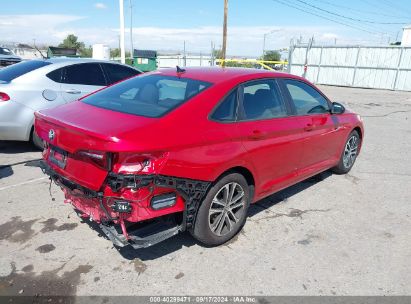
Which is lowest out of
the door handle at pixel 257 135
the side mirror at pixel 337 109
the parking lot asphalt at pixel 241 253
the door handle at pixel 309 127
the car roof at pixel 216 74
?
the parking lot asphalt at pixel 241 253

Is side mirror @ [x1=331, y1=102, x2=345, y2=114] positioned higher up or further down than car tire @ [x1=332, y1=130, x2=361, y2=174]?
higher up

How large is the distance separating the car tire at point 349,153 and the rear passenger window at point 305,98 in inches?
39.7

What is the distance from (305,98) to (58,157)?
3018 millimetres

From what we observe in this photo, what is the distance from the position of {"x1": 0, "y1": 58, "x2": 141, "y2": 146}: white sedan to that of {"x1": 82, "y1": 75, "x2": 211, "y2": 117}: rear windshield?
2525 mm

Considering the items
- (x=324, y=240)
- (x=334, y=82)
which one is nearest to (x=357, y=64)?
(x=334, y=82)

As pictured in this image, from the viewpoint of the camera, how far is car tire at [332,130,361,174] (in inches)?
222

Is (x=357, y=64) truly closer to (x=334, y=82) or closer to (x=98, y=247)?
(x=334, y=82)

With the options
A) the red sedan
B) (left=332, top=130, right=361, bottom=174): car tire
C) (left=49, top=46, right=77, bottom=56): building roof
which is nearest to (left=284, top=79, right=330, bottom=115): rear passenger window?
the red sedan

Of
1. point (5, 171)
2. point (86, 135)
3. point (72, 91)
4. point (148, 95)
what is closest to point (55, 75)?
point (72, 91)

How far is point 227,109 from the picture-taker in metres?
3.42

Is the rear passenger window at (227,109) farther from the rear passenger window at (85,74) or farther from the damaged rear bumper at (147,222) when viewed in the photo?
the rear passenger window at (85,74)

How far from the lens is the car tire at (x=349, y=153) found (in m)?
5.64

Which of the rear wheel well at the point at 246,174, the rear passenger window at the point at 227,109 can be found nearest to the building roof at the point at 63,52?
the rear passenger window at the point at 227,109

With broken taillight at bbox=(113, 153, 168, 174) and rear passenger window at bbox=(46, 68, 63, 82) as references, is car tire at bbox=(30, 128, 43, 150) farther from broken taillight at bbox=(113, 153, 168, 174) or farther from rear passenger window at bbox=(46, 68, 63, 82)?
broken taillight at bbox=(113, 153, 168, 174)
